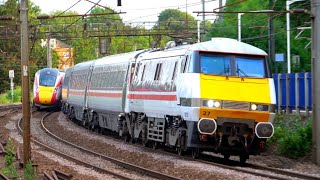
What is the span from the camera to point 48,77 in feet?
148

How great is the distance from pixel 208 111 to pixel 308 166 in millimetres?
3230

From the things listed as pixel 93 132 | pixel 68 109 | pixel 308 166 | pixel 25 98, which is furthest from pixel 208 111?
pixel 68 109

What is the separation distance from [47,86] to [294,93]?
854 inches

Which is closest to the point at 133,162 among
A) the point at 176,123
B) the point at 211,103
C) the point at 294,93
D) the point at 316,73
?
the point at 176,123

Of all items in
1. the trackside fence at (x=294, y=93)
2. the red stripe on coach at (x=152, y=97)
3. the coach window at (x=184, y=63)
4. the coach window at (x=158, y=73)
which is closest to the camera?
the coach window at (x=184, y=63)

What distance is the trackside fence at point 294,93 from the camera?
85.0ft

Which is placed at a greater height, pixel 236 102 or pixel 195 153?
pixel 236 102

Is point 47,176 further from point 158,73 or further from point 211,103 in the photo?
point 158,73

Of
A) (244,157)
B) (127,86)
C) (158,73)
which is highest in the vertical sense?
(158,73)

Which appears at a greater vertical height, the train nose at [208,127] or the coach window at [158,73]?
the coach window at [158,73]

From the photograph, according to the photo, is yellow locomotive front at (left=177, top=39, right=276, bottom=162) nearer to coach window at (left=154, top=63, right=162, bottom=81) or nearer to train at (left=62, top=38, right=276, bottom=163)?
train at (left=62, top=38, right=276, bottom=163)

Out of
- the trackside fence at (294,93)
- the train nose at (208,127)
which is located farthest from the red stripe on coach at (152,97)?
the trackside fence at (294,93)

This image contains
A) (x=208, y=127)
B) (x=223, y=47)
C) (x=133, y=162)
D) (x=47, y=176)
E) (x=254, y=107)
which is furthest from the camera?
(x=133, y=162)

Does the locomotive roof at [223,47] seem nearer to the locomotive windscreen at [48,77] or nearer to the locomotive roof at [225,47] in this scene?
the locomotive roof at [225,47]
